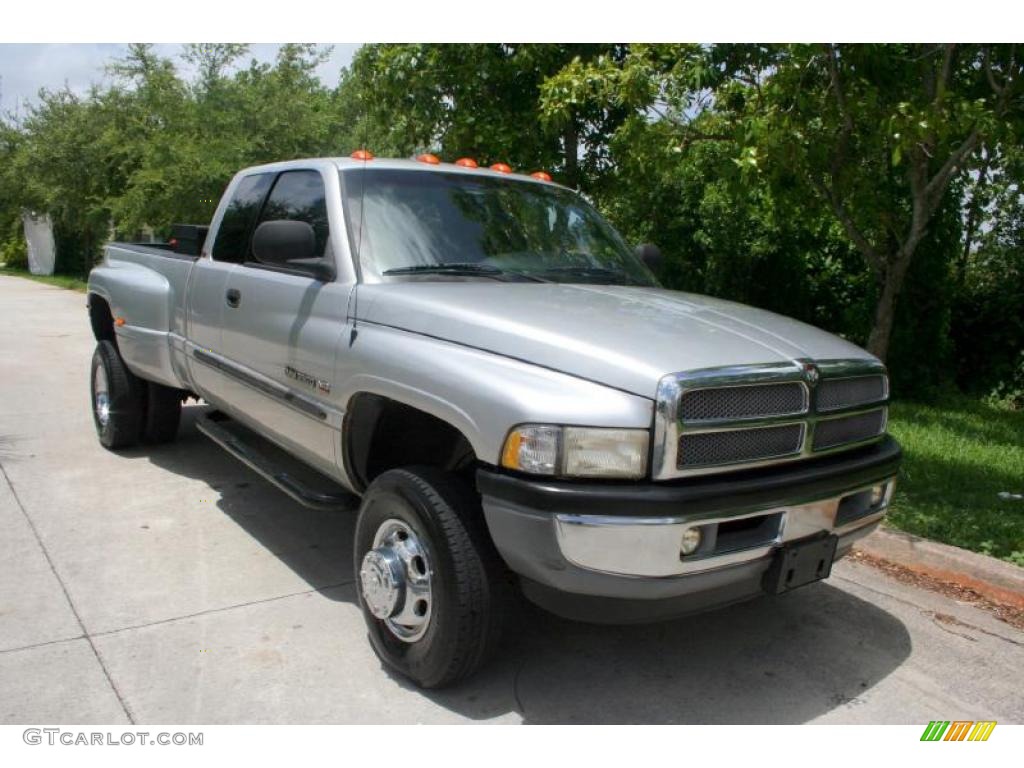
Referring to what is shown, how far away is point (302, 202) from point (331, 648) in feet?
6.80

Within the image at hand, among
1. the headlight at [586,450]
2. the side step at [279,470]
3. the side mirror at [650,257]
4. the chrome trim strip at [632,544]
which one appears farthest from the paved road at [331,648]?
the side mirror at [650,257]

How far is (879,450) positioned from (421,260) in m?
1.98

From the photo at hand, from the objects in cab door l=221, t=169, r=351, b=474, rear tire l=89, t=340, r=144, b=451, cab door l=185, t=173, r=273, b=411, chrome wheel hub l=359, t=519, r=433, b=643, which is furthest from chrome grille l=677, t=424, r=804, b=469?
rear tire l=89, t=340, r=144, b=451

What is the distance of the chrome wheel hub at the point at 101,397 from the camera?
6.38 meters

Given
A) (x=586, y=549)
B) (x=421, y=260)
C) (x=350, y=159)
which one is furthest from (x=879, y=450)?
(x=350, y=159)

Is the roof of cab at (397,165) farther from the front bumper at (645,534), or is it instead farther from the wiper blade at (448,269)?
the front bumper at (645,534)

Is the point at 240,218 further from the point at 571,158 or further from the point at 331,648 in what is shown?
the point at 571,158

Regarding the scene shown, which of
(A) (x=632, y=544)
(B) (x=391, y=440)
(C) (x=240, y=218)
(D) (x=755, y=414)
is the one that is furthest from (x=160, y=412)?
(D) (x=755, y=414)

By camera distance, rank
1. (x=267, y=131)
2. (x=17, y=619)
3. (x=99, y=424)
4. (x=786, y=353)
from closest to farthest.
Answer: (x=786, y=353), (x=17, y=619), (x=99, y=424), (x=267, y=131)

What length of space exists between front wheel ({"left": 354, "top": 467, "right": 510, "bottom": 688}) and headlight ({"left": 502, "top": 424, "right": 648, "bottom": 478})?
45 centimetres

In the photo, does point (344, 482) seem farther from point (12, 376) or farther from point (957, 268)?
point (957, 268)

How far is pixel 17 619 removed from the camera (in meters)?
3.74

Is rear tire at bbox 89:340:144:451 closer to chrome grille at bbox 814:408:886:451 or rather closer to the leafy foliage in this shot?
the leafy foliage

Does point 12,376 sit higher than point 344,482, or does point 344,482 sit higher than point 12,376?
point 344,482
